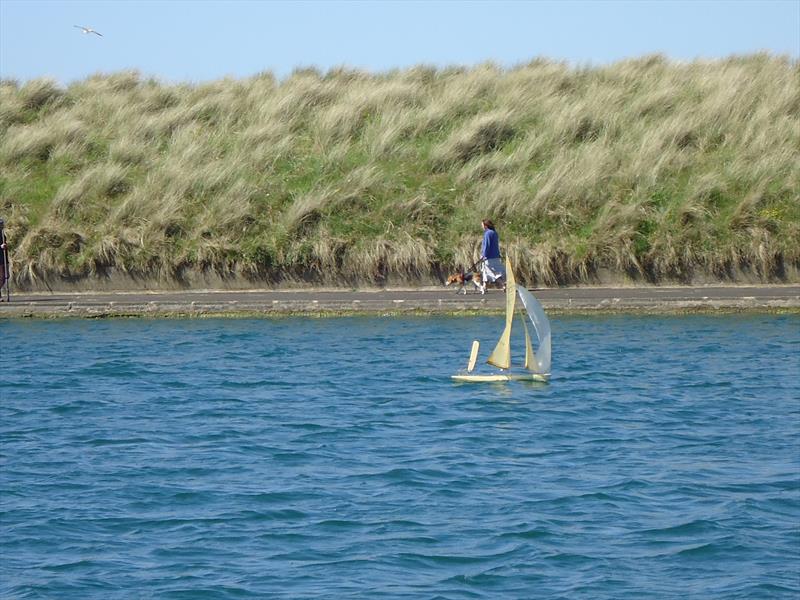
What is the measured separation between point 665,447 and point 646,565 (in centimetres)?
440

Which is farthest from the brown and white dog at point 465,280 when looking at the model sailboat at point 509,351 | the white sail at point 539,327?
the white sail at point 539,327

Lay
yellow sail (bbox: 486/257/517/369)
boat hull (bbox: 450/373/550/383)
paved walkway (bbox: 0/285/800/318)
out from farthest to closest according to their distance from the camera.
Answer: paved walkway (bbox: 0/285/800/318), boat hull (bbox: 450/373/550/383), yellow sail (bbox: 486/257/517/369)

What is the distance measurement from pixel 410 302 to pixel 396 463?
383 inches

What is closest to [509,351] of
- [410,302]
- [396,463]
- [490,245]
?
[396,463]

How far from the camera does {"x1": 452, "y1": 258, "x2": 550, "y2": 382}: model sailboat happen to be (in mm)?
18578

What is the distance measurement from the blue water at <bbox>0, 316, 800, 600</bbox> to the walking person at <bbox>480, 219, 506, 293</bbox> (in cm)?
135

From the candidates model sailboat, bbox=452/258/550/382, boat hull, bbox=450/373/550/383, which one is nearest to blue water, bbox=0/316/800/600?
boat hull, bbox=450/373/550/383

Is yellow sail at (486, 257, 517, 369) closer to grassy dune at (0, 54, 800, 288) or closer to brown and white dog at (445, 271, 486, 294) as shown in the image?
brown and white dog at (445, 271, 486, 294)

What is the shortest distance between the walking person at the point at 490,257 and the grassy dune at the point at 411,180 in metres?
1.32

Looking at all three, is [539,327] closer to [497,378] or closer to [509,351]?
[509,351]

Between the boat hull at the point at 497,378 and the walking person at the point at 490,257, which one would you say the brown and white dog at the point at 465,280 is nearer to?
the walking person at the point at 490,257

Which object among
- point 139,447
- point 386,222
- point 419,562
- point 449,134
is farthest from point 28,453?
point 449,134

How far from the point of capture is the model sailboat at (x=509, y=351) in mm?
18578

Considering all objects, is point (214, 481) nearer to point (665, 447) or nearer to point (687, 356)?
point (665, 447)
